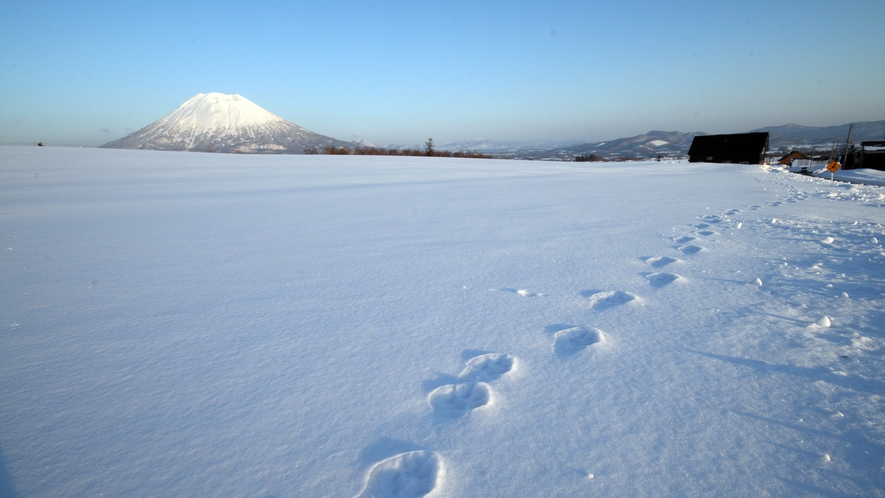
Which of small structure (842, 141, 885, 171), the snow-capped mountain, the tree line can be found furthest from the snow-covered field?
the snow-capped mountain

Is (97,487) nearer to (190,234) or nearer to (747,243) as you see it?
(190,234)

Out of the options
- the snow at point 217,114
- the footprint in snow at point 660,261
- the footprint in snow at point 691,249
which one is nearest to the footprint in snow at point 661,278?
the footprint in snow at point 660,261

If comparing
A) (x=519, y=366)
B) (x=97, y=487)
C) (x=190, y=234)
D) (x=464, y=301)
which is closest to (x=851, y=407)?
(x=519, y=366)

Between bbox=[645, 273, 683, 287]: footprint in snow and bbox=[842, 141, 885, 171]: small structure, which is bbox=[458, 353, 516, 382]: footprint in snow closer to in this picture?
bbox=[645, 273, 683, 287]: footprint in snow

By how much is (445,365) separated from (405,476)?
19.7 inches

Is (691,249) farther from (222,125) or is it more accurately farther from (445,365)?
(222,125)

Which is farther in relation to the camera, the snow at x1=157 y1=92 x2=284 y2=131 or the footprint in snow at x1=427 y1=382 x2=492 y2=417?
the snow at x1=157 y1=92 x2=284 y2=131

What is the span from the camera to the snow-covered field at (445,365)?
969 mm

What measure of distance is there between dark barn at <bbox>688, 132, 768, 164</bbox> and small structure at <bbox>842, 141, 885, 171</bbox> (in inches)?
287

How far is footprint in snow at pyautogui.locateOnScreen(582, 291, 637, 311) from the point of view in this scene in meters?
1.95

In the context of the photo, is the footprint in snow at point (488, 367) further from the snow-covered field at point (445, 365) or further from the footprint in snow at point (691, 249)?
the footprint in snow at point (691, 249)

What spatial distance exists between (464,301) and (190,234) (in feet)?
10.1

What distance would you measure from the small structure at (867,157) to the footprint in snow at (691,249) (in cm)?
3390

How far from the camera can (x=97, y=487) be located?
3.04 feet
